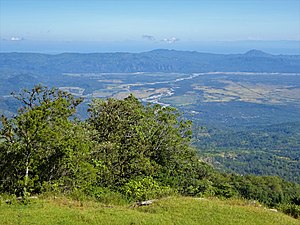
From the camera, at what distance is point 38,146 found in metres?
17.2

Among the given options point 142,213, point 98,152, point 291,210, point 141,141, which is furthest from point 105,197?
point 141,141

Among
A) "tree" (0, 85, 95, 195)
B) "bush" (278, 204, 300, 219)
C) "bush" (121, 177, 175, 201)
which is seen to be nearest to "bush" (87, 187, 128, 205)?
"bush" (121, 177, 175, 201)

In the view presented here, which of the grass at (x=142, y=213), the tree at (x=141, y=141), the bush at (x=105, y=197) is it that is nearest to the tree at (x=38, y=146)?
the bush at (x=105, y=197)

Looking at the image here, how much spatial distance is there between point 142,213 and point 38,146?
20.8 ft

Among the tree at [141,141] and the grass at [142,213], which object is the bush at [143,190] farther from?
the tree at [141,141]

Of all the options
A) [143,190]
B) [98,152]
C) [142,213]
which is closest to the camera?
[142,213]

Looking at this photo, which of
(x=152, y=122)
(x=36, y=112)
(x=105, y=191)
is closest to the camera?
(x=36, y=112)

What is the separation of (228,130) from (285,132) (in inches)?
1108

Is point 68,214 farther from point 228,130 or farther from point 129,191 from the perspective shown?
point 228,130

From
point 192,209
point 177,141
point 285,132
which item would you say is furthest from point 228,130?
point 192,209

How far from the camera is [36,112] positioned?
1638 cm

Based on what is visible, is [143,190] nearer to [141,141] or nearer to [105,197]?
[105,197]

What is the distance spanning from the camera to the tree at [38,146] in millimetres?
16438

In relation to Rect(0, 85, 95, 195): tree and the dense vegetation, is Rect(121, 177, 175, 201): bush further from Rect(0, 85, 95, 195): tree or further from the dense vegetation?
Rect(0, 85, 95, 195): tree
